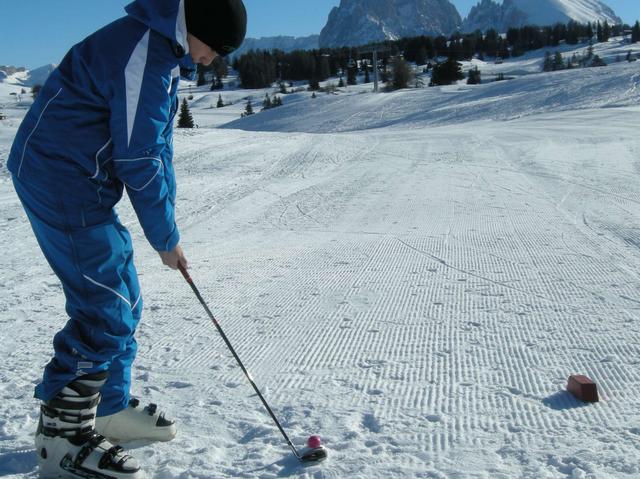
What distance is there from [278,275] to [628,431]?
3205 mm

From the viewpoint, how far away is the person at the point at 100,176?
2.19 metres

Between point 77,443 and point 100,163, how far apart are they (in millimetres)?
1074

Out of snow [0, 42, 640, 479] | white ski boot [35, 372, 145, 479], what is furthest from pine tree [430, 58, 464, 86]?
white ski boot [35, 372, 145, 479]

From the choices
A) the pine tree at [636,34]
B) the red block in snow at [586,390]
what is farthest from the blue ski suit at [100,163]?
the pine tree at [636,34]

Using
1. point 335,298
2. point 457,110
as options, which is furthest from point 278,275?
point 457,110

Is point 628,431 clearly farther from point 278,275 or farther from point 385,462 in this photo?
point 278,275

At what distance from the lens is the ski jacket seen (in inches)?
85.6

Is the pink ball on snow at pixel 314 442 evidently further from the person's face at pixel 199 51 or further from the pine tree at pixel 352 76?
the pine tree at pixel 352 76

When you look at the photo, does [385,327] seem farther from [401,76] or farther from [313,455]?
[401,76]

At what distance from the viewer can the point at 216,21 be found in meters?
2.30

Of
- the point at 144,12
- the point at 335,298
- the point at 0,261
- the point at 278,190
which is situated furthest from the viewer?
the point at 278,190

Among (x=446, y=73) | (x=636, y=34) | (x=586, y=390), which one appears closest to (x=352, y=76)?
(x=446, y=73)

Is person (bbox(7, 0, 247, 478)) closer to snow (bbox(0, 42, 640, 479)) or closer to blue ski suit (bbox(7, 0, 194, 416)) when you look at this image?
blue ski suit (bbox(7, 0, 194, 416))

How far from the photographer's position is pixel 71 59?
2297 millimetres
